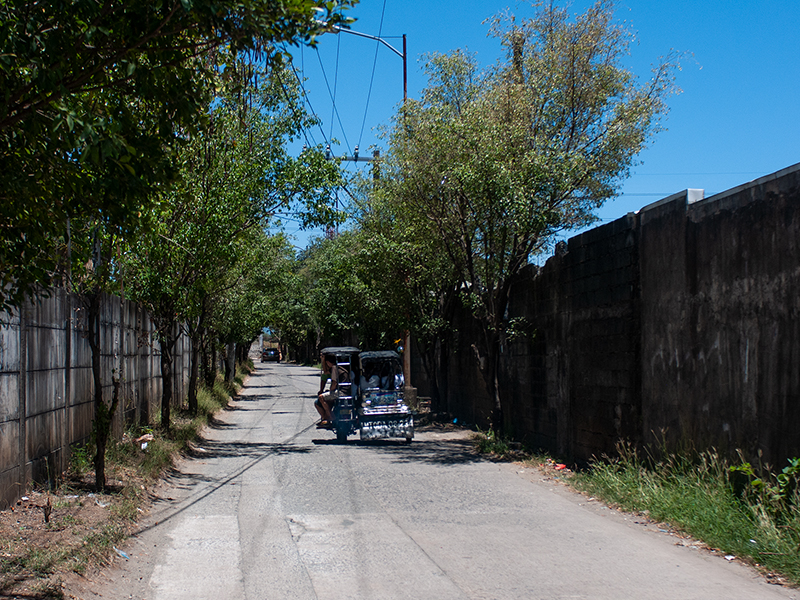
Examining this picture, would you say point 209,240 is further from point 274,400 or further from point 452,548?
point 274,400

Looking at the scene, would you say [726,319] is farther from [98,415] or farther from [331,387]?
[331,387]

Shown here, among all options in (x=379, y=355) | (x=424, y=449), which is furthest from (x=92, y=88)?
(x=379, y=355)

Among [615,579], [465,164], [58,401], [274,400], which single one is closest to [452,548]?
[615,579]

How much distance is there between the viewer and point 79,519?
756 cm

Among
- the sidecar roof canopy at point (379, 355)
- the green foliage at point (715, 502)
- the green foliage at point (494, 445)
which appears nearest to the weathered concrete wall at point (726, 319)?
the green foliage at point (715, 502)

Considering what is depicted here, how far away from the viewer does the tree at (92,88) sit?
17.0ft

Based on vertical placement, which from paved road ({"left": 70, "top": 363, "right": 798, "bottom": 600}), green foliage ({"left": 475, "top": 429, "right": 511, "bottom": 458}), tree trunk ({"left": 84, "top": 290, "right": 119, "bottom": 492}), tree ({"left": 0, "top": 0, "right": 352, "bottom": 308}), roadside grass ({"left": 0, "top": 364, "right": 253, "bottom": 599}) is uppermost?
tree ({"left": 0, "top": 0, "right": 352, "bottom": 308})

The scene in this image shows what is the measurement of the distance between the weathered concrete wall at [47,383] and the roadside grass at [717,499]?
7.23m

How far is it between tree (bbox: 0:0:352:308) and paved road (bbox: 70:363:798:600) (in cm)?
307

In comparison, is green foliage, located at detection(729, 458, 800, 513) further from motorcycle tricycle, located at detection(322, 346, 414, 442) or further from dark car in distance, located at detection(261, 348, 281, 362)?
dark car in distance, located at detection(261, 348, 281, 362)

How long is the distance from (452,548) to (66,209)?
15.7 ft

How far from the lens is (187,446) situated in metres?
14.7

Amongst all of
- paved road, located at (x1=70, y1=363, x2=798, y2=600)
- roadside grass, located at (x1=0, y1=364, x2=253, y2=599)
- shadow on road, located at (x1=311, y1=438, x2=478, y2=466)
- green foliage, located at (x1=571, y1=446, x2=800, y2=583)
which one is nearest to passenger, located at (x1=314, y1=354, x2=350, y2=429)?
shadow on road, located at (x1=311, y1=438, x2=478, y2=466)

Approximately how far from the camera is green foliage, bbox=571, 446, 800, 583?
6.68 meters
